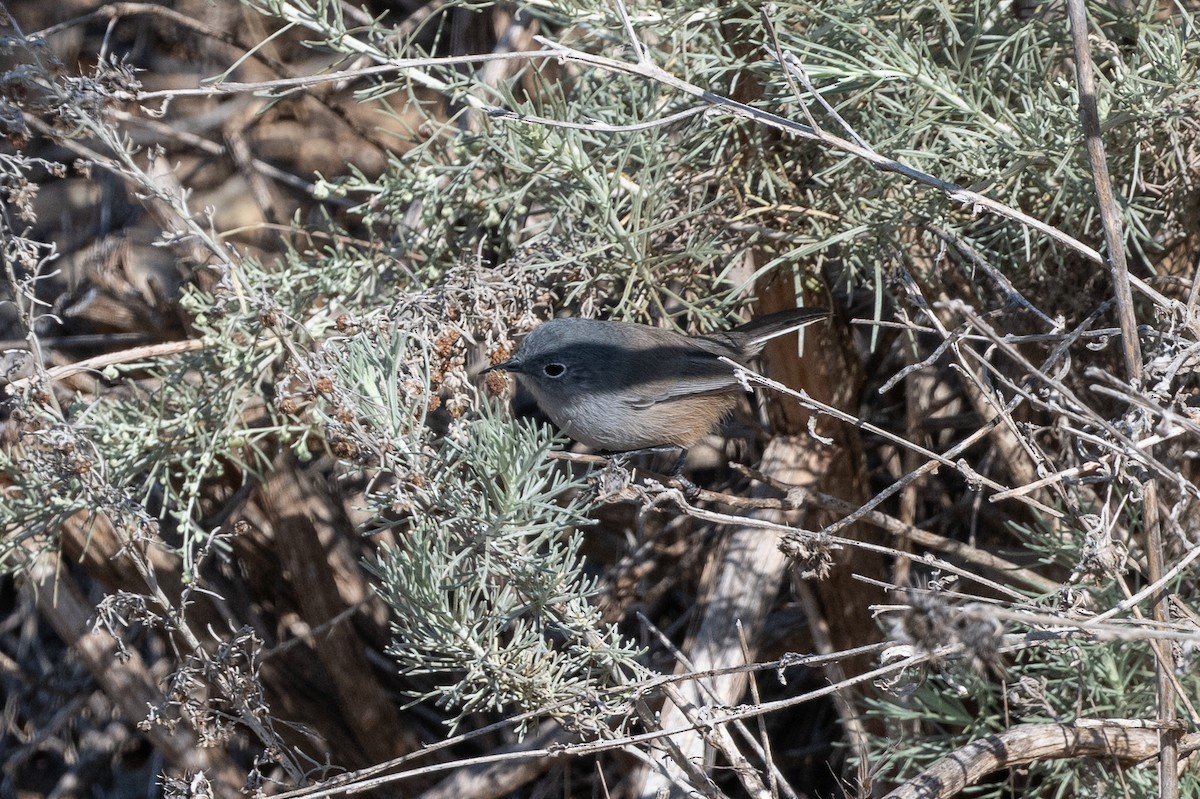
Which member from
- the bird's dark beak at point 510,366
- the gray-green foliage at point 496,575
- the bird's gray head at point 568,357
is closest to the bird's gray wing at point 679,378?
the bird's gray head at point 568,357

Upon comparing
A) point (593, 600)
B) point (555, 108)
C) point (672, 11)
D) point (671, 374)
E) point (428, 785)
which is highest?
point (672, 11)

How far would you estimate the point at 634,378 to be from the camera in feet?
11.1

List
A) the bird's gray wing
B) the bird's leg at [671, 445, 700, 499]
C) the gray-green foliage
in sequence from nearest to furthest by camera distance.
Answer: the gray-green foliage
the bird's leg at [671, 445, 700, 499]
the bird's gray wing

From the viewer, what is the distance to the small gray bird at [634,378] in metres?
3.09

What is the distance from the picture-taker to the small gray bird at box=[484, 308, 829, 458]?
309cm

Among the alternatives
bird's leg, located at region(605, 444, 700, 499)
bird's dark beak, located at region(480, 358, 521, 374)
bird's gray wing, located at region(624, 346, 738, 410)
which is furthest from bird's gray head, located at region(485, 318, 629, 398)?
bird's leg, located at region(605, 444, 700, 499)

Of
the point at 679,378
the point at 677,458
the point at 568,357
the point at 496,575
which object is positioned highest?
the point at 496,575

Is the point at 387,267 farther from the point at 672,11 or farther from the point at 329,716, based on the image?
the point at 329,716

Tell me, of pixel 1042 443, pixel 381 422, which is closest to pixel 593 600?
pixel 1042 443

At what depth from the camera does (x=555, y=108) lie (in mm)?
2850

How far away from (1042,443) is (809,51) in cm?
134

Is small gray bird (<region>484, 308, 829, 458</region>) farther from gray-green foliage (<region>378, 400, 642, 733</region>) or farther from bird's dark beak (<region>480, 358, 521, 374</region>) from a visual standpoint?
gray-green foliage (<region>378, 400, 642, 733</region>)

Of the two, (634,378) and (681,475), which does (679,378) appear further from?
(681,475)

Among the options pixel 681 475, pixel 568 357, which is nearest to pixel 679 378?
pixel 681 475
